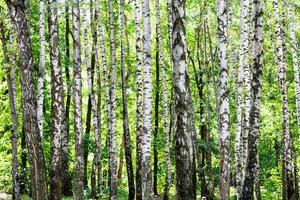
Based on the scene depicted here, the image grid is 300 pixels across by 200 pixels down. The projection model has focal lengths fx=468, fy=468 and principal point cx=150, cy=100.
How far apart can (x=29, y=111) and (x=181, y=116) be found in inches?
141

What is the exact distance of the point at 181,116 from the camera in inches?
360

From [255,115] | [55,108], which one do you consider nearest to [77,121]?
[55,108]

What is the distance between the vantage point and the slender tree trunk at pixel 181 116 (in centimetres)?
893

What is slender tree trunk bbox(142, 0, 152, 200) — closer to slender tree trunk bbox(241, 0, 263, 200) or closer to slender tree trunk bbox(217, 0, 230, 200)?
slender tree trunk bbox(217, 0, 230, 200)

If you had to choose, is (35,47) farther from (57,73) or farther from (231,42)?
(231,42)

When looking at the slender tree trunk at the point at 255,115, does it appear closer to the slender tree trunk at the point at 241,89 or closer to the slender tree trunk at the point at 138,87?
the slender tree trunk at the point at 241,89

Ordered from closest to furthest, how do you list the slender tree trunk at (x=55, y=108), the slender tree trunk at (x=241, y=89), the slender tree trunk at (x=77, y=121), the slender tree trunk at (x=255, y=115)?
the slender tree trunk at (x=255, y=115) → the slender tree trunk at (x=55, y=108) → the slender tree trunk at (x=77, y=121) → the slender tree trunk at (x=241, y=89)

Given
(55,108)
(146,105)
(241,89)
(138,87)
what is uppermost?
Answer: (138,87)

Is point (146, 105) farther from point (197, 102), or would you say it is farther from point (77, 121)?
point (197, 102)

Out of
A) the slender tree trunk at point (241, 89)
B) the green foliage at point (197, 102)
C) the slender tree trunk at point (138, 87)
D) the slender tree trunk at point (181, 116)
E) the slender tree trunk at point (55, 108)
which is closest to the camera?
the slender tree trunk at point (181, 116)

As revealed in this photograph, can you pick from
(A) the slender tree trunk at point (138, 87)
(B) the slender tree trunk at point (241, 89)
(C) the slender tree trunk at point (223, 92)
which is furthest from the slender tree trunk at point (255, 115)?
(A) the slender tree trunk at point (138, 87)

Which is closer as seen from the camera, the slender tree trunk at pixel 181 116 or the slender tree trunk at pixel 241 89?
the slender tree trunk at pixel 181 116

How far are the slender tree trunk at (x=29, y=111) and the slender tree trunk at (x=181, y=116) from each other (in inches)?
130

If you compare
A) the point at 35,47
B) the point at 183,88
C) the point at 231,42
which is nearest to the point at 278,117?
the point at 231,42
